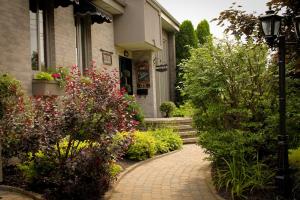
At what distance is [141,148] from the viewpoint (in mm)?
9656

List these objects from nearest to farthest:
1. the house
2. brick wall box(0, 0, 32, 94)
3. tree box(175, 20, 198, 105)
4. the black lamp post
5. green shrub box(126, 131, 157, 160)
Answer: the black lamp post → brick wall box(0, 0, 32, 94) → the house → green shrub box(126, 131, 157, 160) → tree box(175, 20, 198, 105)

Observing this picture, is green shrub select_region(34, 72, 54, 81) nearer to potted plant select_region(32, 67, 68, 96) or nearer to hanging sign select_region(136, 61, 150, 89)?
potted plant select_region(32, 67, 68, 96)

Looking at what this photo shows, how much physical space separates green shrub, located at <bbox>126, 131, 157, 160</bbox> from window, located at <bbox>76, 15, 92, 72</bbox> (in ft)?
12.4

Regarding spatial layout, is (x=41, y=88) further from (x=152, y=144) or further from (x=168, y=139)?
(x=168, y=139)

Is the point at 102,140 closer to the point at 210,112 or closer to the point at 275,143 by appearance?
the point at 210,112

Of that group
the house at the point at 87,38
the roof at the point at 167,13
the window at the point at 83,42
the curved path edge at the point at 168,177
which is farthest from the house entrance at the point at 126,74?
the curved path edge at the point at 168,177

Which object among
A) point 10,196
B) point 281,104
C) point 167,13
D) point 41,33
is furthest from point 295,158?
point 167,13

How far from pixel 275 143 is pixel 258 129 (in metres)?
0.47

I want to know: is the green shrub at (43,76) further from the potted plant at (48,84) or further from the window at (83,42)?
the window at (83,42)

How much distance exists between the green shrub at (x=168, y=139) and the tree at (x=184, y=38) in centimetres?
1202

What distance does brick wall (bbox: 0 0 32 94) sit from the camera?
8.30 meters

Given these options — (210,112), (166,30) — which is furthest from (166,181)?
(166,30)

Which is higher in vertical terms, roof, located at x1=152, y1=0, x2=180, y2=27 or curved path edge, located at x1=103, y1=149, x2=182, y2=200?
roof, located at x1=152, y1=0, x2=180, y2=27

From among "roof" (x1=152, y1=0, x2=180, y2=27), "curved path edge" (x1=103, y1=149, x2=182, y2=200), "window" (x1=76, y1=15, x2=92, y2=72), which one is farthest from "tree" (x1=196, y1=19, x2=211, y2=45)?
"curved path edge" (x1=103, y1=149, x2=182, y2=200)
